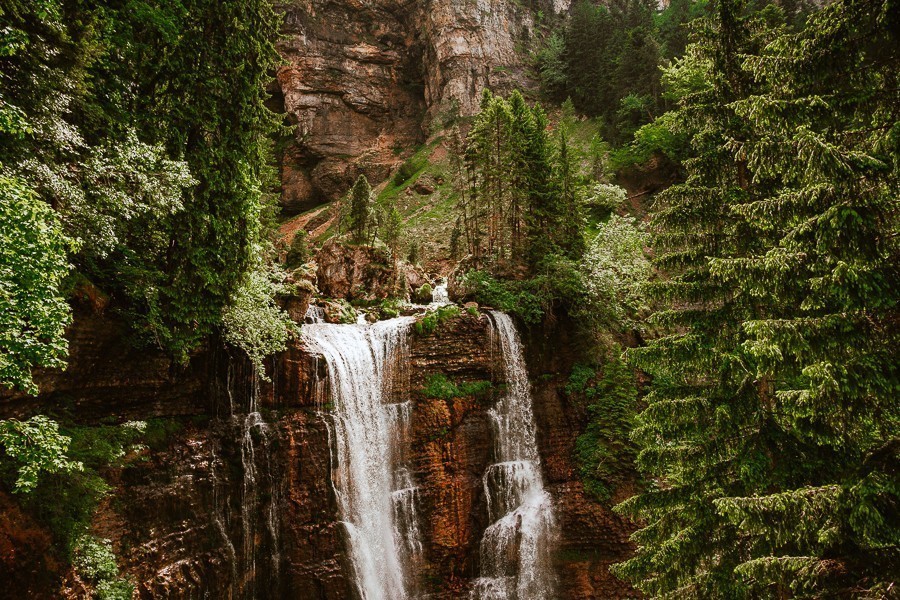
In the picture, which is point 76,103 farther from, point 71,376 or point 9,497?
point 9,497

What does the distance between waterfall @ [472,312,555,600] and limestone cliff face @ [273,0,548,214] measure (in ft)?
139

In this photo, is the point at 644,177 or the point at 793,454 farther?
the point at 644,177

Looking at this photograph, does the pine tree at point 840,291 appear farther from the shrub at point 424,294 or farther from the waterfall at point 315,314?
the shrub at point 424,294

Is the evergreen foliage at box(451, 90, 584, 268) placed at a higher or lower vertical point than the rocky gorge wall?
higher

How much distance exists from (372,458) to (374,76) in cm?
5803

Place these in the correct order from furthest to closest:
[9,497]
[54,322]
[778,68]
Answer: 1. [9,497]
2. [54,322]
3. [778,68]

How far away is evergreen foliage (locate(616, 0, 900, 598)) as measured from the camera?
4.79 m

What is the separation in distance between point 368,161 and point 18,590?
54813mm

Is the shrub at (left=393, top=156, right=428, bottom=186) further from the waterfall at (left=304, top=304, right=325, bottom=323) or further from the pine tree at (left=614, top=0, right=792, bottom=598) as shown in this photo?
the pine tree at (left=614, top=0, right=792, bottom=598)

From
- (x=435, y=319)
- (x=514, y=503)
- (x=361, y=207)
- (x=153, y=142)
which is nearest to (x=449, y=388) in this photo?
(x=435, y=319)

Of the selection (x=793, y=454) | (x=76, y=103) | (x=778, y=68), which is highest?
(x=76, y=103)

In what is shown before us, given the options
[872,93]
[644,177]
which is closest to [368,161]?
[644,177]

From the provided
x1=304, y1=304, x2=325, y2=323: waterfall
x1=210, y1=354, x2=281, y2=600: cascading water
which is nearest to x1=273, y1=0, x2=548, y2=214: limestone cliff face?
x1=304, y1=304, x2=325, y2=323: waterfall

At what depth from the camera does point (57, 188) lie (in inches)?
337
